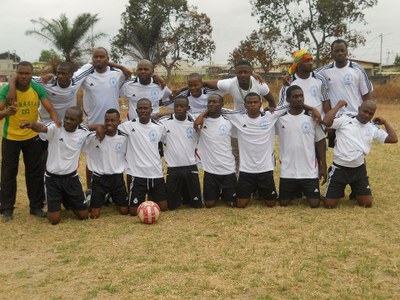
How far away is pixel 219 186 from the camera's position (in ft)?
22.6

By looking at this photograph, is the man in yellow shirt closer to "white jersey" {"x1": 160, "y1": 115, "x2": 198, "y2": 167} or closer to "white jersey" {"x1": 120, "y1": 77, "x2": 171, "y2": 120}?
"white jersey" {"x1": 120, "y1": 77, "x2": 171, "y2": 120}

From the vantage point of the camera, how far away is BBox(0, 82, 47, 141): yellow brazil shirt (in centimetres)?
609

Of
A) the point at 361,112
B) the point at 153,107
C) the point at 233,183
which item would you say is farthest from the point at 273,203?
the point at 153,107

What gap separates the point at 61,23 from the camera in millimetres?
27094

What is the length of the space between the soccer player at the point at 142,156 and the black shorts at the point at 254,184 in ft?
3.81

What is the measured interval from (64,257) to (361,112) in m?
4.34

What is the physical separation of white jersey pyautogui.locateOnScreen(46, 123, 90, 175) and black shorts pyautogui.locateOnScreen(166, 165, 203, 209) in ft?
4.58

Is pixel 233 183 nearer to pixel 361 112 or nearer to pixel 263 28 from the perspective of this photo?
pixel 361 112

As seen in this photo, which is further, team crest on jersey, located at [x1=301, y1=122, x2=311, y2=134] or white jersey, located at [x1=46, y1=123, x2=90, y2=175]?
team crest on jersey, located at [x1=301, y1=122, x2=311, y2=134]

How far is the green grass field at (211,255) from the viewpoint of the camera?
3975mm

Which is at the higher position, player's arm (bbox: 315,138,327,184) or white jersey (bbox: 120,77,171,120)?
white jersey (bbox: 120,77,171,120)

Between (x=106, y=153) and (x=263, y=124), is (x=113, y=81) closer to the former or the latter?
(x=106, y=153)

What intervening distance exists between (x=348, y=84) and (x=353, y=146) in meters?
0.94

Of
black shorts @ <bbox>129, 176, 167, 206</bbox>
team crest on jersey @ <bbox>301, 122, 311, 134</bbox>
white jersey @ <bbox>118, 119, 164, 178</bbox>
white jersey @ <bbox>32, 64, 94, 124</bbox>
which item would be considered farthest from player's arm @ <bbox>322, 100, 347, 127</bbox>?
white jersey @ <bbox>32, 64, 94, 124</bbox>
